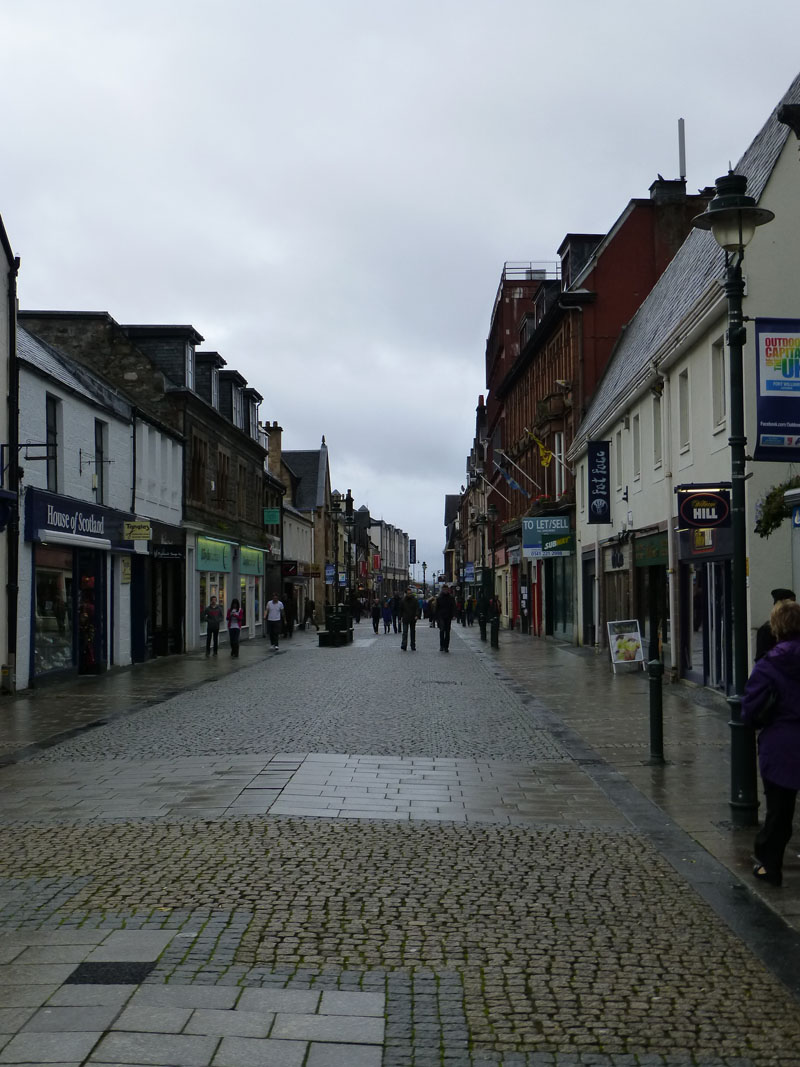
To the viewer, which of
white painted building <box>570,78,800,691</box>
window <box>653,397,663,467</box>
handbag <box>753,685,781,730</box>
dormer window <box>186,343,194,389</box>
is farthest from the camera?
dormer window <box>186,343,194,389</box>

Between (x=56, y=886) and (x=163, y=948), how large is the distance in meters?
1.47

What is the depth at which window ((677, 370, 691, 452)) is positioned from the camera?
66.7ft

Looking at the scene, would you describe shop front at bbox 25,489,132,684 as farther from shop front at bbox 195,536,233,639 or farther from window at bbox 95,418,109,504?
shop front at bbox 195,536,233,639

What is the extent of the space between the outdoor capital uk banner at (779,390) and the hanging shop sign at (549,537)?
83.1 feet

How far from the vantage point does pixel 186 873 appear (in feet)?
22.5

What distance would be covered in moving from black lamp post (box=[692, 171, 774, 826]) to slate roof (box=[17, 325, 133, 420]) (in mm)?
14610

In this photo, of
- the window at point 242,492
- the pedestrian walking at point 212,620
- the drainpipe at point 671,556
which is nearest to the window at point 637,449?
the drainpipe at point 671,556

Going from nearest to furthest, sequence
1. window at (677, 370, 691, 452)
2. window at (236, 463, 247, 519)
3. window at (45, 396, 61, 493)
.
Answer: window at (677, 370, 691, 452) < window at (45, 396, 61, 493) < window at (236, 463, 247, 519)

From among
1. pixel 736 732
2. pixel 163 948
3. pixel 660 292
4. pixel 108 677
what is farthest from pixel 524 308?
pixel 163 948

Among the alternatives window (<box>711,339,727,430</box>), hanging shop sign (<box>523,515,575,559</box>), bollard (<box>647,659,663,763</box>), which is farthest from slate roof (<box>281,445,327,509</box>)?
bollard (<box>647,659,663,763</box>)

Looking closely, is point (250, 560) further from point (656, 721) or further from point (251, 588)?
point (656, 721)

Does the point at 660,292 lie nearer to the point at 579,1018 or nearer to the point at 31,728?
the point at 31,728

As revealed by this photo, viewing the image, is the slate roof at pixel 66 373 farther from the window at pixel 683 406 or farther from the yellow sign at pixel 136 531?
the window at pixel 683 406

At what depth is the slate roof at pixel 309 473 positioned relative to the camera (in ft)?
273
